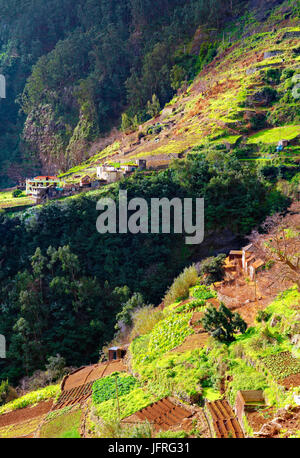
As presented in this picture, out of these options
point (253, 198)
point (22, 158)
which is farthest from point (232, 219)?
point (22, 158)

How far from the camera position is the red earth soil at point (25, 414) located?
12.2 meters

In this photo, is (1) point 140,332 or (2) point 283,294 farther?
(1) point 140,332

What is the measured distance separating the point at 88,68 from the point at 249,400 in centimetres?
4494

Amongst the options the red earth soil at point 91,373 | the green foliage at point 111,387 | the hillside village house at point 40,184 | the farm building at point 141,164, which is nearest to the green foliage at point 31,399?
the red earth soil at point 91,373

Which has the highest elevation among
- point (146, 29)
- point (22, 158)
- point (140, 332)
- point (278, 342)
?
point (146, 29)

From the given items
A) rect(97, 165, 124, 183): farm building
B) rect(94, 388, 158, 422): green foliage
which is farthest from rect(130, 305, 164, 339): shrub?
rect(97, 165, 124, 183): farm building

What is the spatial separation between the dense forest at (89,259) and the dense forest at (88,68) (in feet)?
56.2

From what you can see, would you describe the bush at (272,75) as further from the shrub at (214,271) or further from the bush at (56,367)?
the bush at (56,367)

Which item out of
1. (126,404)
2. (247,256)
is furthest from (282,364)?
(247,256)

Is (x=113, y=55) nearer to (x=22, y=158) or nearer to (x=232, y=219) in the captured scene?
(x=22, y=158)

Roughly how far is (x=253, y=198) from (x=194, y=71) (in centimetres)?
2159

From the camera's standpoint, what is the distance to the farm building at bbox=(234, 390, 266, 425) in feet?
27.5

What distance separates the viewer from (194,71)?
1561 inches

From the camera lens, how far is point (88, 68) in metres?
46.8
